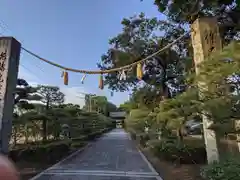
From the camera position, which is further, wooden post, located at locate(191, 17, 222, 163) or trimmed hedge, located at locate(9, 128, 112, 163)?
trimmed hedge, located at locate(9, 128, 112, 163)

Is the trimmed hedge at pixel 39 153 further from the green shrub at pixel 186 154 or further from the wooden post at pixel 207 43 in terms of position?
the wooden post at pixel 207 43

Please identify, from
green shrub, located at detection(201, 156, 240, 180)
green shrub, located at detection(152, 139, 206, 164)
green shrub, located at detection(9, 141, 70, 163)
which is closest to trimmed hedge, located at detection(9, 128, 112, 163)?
green shrub, located at detection(9, 141, 70, 163)

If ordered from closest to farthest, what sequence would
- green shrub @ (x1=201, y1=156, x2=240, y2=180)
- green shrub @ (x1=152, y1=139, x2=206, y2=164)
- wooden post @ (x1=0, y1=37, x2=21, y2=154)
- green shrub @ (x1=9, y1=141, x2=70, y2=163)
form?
green shrub @ (x1=201, y1=156, x2=240, y2=180), wooden post @ (x1=0, y1=37, x2=21, y2=154), green shrub @ (x1=152, y1=139, x2=206, y2=164), green shrub @ (x1=9, y1=141, x2=70, y2=163)

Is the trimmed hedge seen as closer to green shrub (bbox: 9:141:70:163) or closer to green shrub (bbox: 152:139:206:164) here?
green shrub (bbox: 9:141:70:163)

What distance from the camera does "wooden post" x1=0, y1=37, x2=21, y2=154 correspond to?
19.1ft

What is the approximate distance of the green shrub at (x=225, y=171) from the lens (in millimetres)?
4016

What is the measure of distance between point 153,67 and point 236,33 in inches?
260

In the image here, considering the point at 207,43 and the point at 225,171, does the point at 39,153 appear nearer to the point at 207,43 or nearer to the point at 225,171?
the point at 225,171

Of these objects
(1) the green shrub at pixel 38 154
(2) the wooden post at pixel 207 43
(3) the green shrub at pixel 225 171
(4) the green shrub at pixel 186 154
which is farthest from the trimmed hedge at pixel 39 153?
(3) the green shrub at pixel 225 171

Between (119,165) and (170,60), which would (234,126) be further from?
(170,60)

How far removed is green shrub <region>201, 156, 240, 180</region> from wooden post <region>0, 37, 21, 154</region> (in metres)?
4.98

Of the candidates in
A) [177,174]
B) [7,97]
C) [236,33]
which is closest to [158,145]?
[177,174]

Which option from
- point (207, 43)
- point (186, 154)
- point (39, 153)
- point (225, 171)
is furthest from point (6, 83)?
point (186, 154)

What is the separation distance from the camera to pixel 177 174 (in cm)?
665
